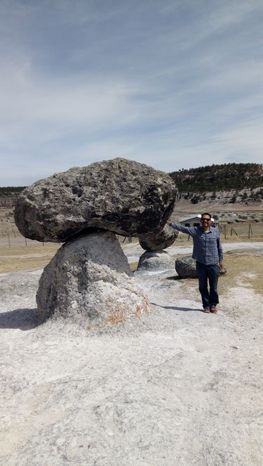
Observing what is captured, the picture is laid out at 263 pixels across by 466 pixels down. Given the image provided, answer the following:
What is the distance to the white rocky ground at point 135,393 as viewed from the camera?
432 centimetres

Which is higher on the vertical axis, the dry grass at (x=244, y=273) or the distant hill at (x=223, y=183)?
the distant hill at (x=223, y=183)

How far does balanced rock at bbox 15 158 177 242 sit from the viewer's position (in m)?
8.16

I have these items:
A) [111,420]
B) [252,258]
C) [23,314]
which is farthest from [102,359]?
[252,258]

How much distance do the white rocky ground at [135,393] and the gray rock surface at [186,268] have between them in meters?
4.43

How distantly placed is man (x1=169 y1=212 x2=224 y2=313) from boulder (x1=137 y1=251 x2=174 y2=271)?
6472 millimetres

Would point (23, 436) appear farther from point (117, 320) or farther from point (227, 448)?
point (117, 320)

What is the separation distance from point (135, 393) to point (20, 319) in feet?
13.9

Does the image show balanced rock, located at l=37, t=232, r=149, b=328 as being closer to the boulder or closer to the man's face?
the man's face

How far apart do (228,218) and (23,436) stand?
118ft

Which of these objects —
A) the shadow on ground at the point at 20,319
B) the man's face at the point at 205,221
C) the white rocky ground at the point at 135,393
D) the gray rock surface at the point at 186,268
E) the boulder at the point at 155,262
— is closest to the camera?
the white rocky ground at the point at 135,393

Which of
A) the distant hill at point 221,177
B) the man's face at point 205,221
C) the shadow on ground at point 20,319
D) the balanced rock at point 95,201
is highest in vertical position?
the distant hill at point 221,177

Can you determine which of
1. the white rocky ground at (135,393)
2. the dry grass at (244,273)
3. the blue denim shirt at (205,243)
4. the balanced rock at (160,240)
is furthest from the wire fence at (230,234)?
the white rocky ground at (135,393)

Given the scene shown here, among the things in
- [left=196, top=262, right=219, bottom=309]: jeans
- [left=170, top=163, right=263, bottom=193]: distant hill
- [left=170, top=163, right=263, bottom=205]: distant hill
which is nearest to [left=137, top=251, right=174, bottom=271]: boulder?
→ [left=196, top=262, right=219, bottom=309]: jeans

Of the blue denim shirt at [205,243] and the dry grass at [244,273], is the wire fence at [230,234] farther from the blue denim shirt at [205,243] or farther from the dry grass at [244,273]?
the blue denim shirt at [205,243]
